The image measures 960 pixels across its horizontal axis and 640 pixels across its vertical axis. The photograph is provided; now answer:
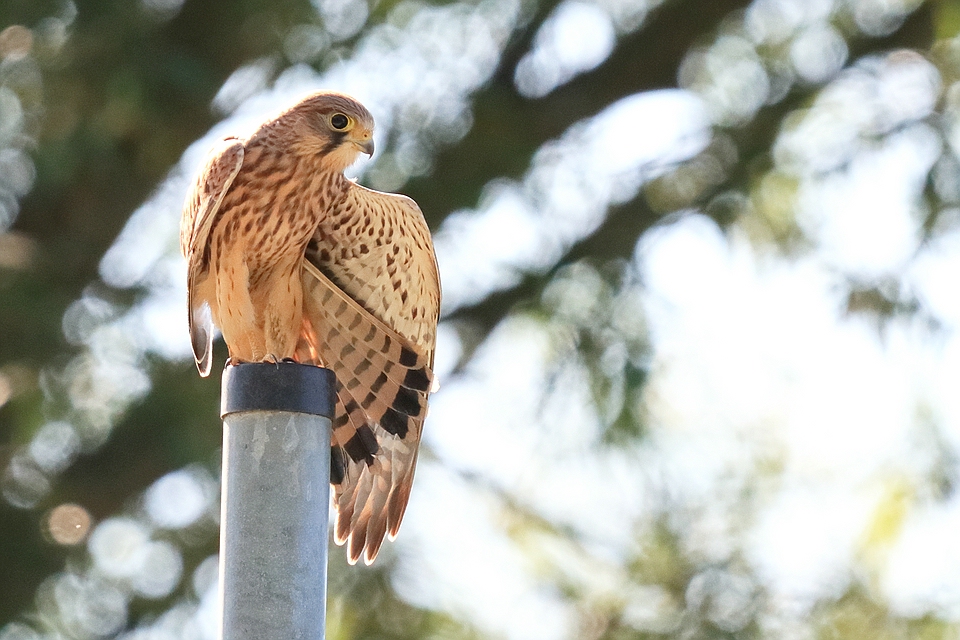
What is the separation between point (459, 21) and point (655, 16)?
725mm

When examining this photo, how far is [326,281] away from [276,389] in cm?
84

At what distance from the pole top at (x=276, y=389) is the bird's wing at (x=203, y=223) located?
72 cm

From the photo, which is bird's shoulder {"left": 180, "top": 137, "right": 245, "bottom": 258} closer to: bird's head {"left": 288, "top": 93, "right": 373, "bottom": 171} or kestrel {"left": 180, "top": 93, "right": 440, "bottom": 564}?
kestrel {"left": 180, "top": 93, "right": 440, "bottom": 564}

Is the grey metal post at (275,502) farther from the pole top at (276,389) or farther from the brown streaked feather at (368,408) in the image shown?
the brown streaked feather at (368,408)

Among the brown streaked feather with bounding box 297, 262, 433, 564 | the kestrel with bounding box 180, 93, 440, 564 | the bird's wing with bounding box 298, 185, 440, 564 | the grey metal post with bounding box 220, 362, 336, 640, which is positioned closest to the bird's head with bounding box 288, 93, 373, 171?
the kestrel with bounding box 180, 93, 440, 564

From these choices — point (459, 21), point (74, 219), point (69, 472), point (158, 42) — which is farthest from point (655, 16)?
point (69, 472)

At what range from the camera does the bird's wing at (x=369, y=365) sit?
304 cm

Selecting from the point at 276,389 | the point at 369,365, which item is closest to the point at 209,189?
the point at 369,365

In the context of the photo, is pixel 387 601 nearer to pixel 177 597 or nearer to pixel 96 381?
pixel 177 597

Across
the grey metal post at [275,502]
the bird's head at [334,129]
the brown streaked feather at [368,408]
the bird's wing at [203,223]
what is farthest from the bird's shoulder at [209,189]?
the grey metal post at [275,502]

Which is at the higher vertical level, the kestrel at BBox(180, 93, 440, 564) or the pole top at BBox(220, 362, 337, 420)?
the kestrel at BBox(180, 93, 440, 564)

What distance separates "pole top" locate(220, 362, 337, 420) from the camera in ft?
7.41

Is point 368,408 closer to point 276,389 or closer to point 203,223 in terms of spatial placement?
point 203,223

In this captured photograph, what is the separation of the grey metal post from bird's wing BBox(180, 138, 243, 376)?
28.6 inches
